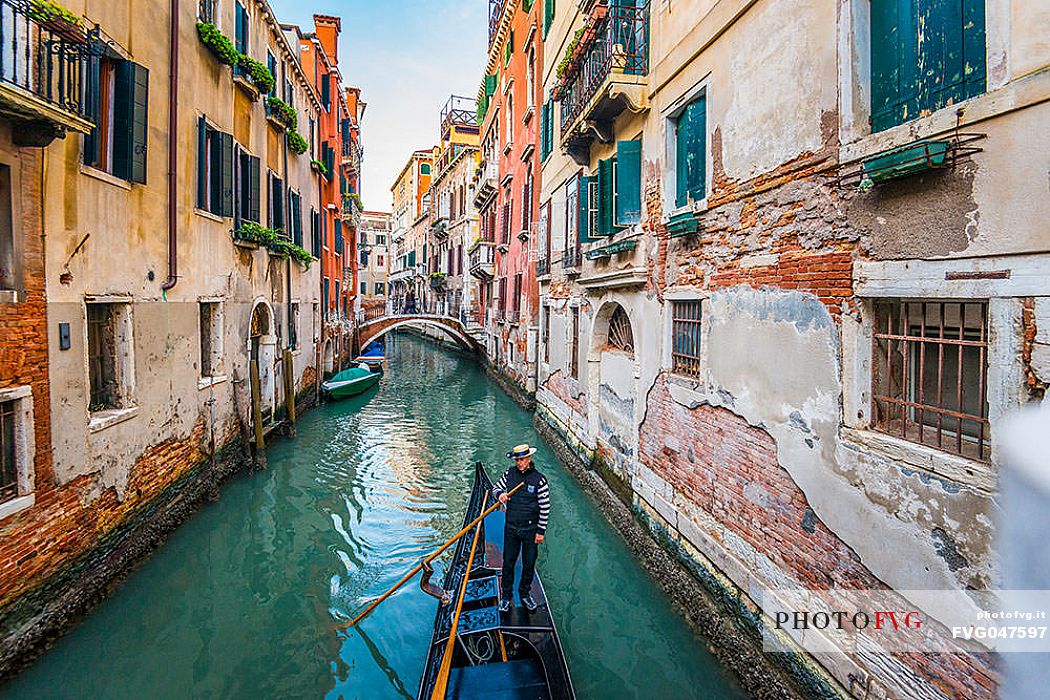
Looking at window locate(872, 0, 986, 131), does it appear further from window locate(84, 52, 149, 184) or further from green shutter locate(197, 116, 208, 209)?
green shutter locate(197, 116, 208, 209)

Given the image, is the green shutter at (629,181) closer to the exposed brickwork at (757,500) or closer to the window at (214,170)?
the exposed brickwork at (757,500)

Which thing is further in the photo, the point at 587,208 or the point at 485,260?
the point at 485,260

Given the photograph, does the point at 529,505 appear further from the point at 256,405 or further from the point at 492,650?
the point at 256,405

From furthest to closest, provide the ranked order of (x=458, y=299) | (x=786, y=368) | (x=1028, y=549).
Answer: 1. (x=458, y=299)
2. (x=786, y=368)
3. (x=1028, y=549)

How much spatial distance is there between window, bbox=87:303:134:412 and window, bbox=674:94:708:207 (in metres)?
5.46

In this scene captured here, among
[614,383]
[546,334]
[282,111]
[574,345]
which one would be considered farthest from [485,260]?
[614,383]

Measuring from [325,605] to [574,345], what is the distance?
5.61 metres

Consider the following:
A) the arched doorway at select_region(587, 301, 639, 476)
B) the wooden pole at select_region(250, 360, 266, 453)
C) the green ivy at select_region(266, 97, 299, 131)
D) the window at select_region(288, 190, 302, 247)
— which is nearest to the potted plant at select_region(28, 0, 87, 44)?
the arched doorway at select_region(587, 301, 639, 476)

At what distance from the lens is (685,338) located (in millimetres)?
5863

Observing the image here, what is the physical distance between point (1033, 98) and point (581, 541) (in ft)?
18.9

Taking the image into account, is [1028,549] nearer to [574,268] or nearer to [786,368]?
[786,368]

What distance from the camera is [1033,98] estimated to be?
252 centimetres

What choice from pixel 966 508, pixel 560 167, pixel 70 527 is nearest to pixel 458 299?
pixel 560 167

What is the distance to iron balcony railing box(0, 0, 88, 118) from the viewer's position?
391 centimetres
